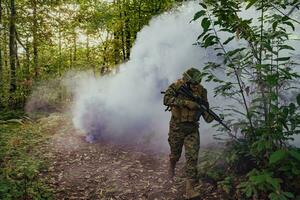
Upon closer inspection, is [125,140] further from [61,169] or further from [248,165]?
[248,165]

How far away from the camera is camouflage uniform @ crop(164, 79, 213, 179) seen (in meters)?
6.40

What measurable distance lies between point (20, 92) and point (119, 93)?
654 centimetres

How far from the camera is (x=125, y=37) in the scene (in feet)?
68.9

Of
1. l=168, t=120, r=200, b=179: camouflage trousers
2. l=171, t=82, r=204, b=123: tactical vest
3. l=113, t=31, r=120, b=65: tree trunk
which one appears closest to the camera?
l=168, t=120, r=200, b=179: camouflage trousers

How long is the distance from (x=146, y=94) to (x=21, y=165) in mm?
4802

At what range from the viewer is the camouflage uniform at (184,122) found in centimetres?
640

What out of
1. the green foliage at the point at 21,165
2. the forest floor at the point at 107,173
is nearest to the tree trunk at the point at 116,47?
the green foliage at the point at 21,165

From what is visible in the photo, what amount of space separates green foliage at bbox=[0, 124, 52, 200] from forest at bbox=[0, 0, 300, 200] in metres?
0.03

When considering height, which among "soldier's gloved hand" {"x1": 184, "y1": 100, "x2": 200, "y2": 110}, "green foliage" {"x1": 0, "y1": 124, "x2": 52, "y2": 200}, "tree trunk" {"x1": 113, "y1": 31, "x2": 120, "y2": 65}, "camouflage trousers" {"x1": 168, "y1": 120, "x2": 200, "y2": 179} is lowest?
"green foliage" {"x1": 0, "y1": 124, "x2": 52, "y2": 200}

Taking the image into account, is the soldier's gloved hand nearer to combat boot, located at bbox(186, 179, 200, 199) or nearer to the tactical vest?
the tactical vest

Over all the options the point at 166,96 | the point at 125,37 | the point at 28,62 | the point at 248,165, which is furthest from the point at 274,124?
the point at 125,37

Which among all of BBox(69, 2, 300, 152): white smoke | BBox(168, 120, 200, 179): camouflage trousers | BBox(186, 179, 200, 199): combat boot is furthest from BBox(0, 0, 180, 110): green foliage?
BBox(186, 179, 200, 199): combat boot

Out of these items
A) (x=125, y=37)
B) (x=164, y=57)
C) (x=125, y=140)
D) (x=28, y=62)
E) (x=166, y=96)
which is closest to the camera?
(x=166, y=96)

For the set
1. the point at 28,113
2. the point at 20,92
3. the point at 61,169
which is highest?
the point at 20,92
